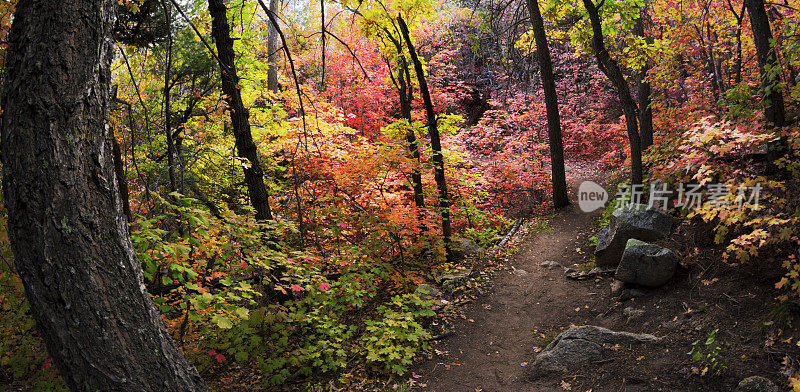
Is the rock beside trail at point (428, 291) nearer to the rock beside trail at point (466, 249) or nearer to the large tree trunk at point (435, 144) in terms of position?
the large tree trunk at point (435, 144)

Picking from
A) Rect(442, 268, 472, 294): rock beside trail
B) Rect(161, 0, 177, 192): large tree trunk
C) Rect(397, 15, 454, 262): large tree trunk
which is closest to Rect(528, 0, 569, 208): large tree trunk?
Rect(397, 15, 454, 262): large tree trunk

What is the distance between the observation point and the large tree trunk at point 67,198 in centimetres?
164

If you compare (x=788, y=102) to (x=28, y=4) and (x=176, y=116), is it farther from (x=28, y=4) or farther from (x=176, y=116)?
(x=176, y=116)

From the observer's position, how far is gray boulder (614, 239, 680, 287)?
196 inches

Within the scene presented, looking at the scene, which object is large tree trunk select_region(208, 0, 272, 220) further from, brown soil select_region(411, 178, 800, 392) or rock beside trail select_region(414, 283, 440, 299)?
brown soil select_region(411, 178, 800, 392)

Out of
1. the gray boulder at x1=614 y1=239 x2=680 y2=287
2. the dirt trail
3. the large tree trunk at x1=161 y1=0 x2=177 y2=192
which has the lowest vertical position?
the dirt trail

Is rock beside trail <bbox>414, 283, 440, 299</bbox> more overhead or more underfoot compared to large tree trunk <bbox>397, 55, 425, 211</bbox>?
more underfoot

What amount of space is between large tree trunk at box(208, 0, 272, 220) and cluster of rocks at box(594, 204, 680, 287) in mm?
5112

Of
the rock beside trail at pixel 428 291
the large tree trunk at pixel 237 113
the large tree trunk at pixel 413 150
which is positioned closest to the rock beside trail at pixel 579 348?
the rock beside trail at pixel 428 291

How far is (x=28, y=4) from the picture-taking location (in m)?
1.70

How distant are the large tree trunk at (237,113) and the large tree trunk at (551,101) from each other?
24.7 feet

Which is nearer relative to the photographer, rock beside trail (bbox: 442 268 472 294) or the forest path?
the forest path

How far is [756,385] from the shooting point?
10.0 ft

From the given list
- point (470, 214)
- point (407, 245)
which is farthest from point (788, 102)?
point (407, 245)
